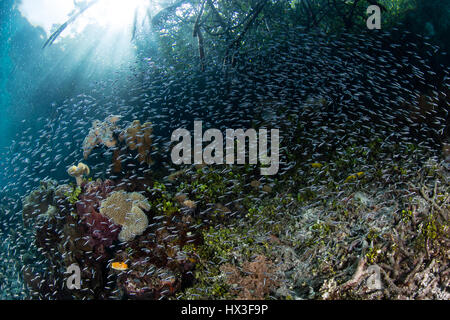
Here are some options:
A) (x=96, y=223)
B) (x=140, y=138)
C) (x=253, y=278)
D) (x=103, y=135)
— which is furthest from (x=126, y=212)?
(x=253, y=278)

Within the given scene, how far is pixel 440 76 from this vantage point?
7.57 m

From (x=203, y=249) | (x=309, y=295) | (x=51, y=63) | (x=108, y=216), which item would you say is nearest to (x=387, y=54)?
(x=309, y=295)

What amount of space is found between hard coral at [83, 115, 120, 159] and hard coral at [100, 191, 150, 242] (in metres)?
2.34

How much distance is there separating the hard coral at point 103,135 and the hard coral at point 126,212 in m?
2.34

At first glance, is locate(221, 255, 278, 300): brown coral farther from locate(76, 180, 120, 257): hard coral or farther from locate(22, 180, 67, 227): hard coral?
locate(22, 180, 67, 227): hard coral

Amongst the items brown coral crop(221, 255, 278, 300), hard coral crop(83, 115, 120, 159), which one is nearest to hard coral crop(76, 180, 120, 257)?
hard coral crop(83, 115, 120, 159)

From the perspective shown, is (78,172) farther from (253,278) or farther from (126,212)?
(253,278)

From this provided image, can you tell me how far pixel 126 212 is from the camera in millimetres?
6090

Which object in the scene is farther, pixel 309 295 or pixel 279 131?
pixel 279 131

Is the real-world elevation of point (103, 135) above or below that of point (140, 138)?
above

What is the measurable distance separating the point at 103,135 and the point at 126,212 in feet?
10.2
